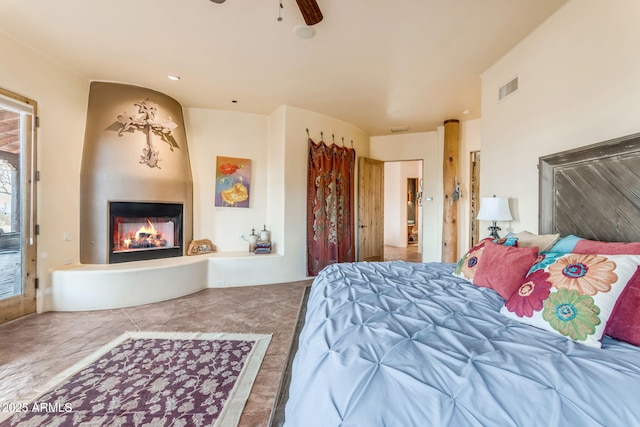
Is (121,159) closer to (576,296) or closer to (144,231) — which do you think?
(144,231)

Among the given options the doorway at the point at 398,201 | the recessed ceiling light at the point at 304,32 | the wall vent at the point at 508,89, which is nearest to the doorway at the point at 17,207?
the recessed ceiling light at the point at 304,32

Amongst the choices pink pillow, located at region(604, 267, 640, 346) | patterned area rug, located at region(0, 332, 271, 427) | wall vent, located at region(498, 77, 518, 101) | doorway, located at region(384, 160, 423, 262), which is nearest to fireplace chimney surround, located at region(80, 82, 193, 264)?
patterned area rug, located at region(0, 332, 271, 427)

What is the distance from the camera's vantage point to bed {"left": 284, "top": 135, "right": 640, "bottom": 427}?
0.71m

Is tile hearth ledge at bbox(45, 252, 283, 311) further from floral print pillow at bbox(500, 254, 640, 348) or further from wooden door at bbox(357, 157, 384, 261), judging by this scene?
floral print pillow at bbox(500, 254, 640, 348)

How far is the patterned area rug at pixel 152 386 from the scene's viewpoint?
57.6 inches

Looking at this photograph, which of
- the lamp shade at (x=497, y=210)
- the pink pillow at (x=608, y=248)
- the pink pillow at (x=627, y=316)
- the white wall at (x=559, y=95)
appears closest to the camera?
the pink pillow at (x=627, y=316)

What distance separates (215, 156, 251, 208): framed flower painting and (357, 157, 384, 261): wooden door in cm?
215

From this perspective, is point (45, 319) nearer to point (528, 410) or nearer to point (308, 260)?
point (308, 260)

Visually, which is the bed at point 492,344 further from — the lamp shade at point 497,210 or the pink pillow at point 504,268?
the lamp shade at point 497,210

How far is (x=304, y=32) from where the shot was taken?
7.84 feet

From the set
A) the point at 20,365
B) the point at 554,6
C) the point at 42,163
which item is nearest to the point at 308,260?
the point at 20,365

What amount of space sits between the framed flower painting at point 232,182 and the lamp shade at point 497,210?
351cm

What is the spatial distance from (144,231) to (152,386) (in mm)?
2674

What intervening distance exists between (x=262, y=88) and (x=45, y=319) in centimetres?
369
